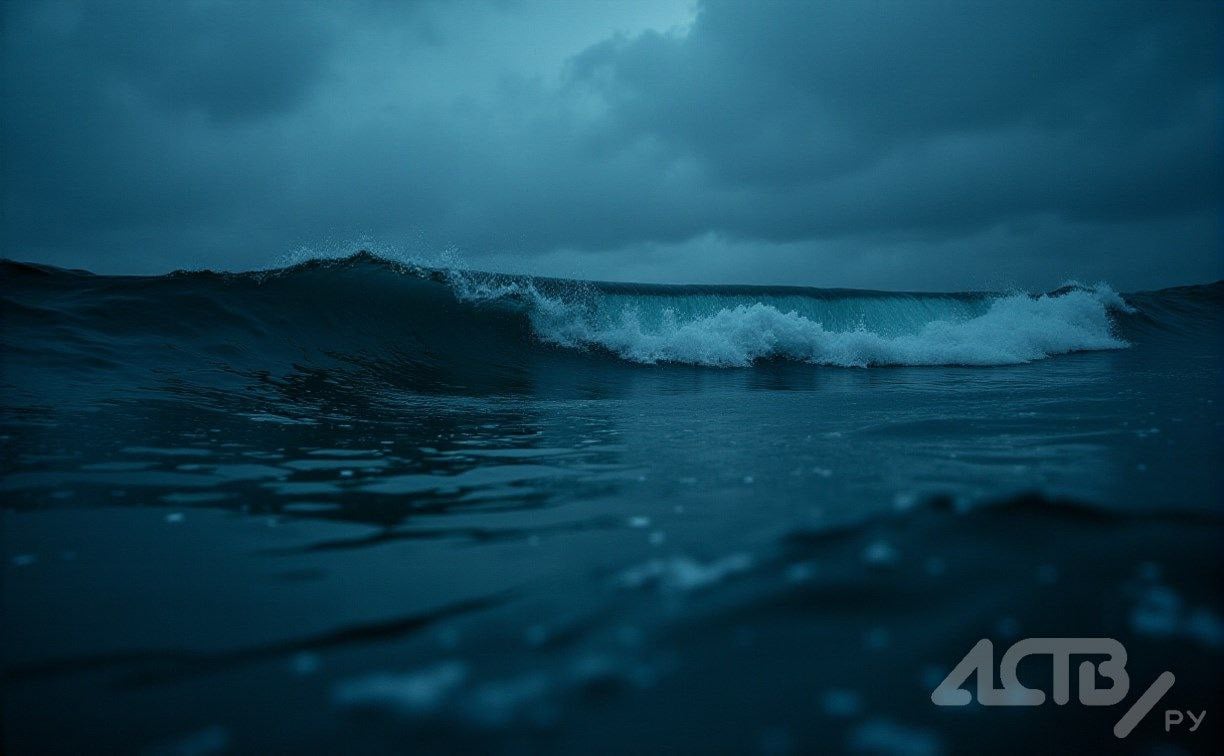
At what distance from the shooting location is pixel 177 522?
2.24m

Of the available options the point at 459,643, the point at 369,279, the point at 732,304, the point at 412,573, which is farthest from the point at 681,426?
the point at 732,304

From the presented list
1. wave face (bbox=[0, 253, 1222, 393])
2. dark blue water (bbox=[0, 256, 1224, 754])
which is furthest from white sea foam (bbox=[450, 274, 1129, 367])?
dark blue water (bbox=[0, 256, 1224, 754])

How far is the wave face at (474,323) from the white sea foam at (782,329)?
0.04m

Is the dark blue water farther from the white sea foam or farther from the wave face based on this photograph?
the white sea foam

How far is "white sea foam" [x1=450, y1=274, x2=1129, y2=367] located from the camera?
12.1m

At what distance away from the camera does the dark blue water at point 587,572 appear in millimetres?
1108

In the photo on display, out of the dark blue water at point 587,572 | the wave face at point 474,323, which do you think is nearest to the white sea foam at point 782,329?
the wave face at point 474,323

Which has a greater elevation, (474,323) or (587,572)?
(474,323)

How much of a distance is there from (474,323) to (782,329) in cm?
660

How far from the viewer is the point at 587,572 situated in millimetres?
1688

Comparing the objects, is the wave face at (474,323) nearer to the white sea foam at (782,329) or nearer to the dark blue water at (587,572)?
the white sea foam at (782,329)

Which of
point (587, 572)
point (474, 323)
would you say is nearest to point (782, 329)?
point (474, 323)

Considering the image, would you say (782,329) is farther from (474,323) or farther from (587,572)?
(587,572)

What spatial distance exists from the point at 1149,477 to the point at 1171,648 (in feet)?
4.42
